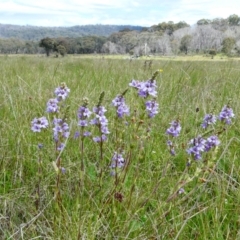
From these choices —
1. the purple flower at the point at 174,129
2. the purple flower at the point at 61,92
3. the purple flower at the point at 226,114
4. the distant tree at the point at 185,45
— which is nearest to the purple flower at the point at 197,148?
the purple flower at the point at 174,129

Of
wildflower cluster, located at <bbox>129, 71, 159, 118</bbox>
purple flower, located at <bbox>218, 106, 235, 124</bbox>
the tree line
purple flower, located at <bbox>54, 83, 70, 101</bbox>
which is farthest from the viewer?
the tree line

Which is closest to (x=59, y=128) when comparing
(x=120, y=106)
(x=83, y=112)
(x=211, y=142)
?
(x=83, y=112)

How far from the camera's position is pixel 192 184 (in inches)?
82.3

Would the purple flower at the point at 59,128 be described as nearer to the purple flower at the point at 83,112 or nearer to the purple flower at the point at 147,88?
the purple flower at the point at 83,112

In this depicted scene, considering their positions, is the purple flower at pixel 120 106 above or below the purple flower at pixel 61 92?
below

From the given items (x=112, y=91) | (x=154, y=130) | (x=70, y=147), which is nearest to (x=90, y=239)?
(x=70, y=147)

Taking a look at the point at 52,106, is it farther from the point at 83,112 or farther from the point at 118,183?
the point at 118,183

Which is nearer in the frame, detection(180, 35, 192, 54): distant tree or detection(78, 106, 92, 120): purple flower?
detection(78, 106, 92, 120): purple flower

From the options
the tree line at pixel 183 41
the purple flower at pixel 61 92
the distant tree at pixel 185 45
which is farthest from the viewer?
the distant tree at pixel 185 45

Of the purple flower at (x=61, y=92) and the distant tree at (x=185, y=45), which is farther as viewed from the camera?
the distant tree at (x=185, y=45)

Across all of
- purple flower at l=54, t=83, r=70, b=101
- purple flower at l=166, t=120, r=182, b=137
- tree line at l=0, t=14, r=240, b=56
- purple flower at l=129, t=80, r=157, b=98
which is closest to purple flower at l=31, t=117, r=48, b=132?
purple flower at l=54, t=83, r=70, b=101

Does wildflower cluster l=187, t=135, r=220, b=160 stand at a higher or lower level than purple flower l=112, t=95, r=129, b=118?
lower

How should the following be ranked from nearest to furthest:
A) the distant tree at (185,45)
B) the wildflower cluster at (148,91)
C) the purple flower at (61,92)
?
1. the wildflower cluster at (148,91)
2. the purple flower at (61,92)
3. the distant tree at (185,45)

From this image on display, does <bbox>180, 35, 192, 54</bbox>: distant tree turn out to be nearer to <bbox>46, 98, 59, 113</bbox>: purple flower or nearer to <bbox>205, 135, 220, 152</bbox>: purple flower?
<bbox>205, 135, 220, 152</bbox>: purple flower
